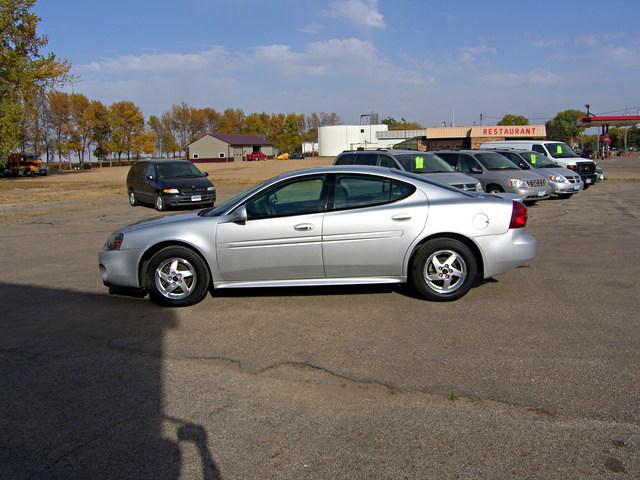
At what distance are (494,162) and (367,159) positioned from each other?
514cm

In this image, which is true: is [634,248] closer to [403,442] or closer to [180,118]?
[403,442]

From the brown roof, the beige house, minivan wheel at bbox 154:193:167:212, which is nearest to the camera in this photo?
minivan wheel at bbox 154:193:167:212

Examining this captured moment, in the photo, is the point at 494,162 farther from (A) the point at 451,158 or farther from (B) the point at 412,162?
(B) the point at 412,162

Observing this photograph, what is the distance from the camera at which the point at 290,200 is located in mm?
6602

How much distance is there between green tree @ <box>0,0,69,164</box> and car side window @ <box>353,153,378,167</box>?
86.4 ft

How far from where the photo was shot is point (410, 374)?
4.51 metres

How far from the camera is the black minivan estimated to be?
18.2 meters

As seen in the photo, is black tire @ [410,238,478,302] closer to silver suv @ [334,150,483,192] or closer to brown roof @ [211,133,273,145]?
silver suv @ [334,150,483,192]

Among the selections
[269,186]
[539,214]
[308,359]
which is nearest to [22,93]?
[539,214]

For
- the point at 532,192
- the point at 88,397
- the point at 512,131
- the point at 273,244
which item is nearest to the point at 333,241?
the point at 273,244

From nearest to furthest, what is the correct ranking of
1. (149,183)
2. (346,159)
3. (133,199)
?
1. (346,159)
2. (149,183)
3. (133,199)

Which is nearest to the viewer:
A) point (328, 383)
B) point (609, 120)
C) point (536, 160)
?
point (328, 383)

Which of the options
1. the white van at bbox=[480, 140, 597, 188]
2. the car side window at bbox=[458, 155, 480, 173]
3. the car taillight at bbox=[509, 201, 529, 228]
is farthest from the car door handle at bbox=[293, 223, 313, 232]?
the white van at bbox=[480, 140, 597, 188]

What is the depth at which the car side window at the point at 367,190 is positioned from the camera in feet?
21.5
